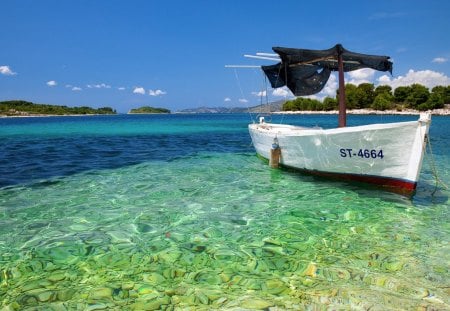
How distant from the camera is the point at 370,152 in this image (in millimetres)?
9531

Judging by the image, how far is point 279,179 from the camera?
1201 centimetres

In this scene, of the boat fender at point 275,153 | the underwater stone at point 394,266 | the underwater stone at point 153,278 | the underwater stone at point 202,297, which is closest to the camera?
the underwater stone at point 202,297

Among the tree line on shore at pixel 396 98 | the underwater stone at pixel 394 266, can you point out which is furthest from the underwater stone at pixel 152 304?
the tree line on shore at pixel 396 98

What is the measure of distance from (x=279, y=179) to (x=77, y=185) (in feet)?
23.4

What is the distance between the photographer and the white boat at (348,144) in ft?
29.4

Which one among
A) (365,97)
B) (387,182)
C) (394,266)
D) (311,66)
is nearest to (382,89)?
(365,97)

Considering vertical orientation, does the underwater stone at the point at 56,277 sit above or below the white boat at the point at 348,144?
below

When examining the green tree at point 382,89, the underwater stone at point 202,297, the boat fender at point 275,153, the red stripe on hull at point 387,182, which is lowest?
the underwater stone at point 202,297

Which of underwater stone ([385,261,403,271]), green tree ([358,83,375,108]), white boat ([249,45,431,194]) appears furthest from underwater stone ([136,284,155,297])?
green tree ([358,83,375,108])

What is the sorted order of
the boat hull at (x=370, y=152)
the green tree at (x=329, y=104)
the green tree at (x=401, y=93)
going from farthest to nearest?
the green tree at (x=329, y=104) < the green tree at (x=401, y=93) < the boat hull at (x=370, y=152)

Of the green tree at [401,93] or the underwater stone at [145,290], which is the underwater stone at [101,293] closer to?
the underwater stone at [145,290]

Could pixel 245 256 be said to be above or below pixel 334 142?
below

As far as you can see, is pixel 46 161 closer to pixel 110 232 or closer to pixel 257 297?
pixel 110 232

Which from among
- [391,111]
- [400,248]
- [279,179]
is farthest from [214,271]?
[391,111]
